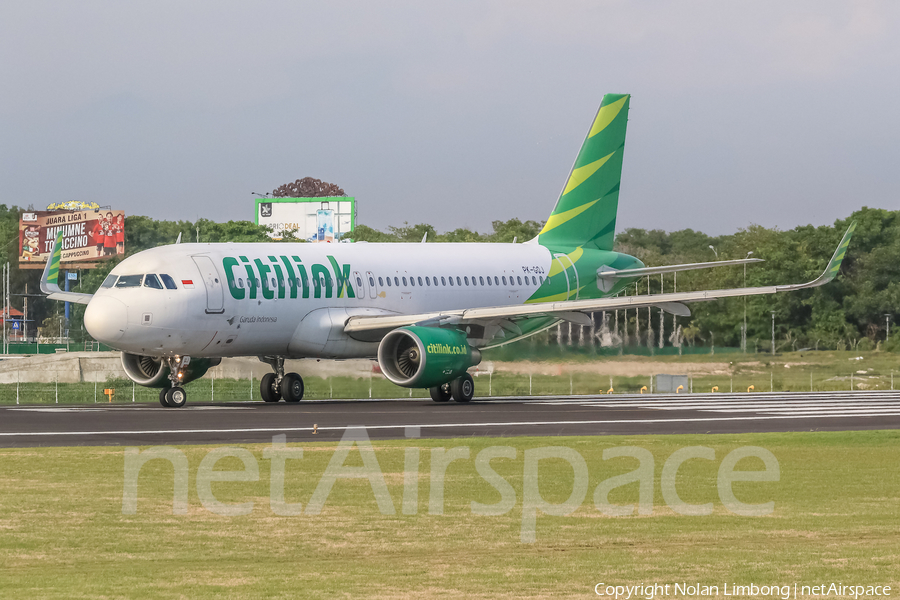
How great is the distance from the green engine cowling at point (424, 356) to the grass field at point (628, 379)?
445cm

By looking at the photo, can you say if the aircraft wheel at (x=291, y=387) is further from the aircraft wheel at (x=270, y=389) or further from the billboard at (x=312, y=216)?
the billboard at (x=312, y=216)

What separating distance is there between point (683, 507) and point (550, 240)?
31.0 metres

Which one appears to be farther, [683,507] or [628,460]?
[628,460]

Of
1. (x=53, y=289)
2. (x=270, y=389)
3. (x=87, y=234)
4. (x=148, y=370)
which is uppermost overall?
(x=87, y=234)

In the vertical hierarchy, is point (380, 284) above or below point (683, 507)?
above

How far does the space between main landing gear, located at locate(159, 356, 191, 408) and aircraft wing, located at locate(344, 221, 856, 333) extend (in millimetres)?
4638

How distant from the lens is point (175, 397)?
3169 centimetres

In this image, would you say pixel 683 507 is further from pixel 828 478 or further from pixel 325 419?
pixel 325 419

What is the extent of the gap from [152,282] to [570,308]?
10.6 m

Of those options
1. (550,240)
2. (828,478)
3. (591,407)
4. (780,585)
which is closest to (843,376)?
(550,240)

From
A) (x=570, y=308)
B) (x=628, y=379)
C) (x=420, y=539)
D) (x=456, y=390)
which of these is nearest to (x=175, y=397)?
(x=456, y=390)

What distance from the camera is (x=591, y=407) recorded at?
32438 mm

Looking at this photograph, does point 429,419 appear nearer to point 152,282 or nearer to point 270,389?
point 152,282

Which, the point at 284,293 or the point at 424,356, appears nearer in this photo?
the point at 424,356
